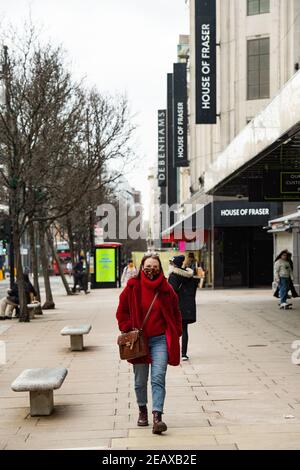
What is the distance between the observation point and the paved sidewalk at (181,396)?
6727 mm

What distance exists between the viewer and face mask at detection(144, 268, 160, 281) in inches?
280

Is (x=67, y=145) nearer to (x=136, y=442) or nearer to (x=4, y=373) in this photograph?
(x=4, y=373)

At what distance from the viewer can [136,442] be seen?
6.58m

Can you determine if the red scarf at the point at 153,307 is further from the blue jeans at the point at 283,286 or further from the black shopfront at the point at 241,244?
the black shopfront at the point at 241,244

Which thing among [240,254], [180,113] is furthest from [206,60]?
[180,113]

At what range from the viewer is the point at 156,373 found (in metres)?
7.04

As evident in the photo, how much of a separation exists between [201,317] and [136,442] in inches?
549

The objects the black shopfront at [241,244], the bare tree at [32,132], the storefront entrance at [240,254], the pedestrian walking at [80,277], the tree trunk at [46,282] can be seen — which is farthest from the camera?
the pedestrian walking at [80,277]

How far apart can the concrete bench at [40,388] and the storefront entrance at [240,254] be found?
28.7m

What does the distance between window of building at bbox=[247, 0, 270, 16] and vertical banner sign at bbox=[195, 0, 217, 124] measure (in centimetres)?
190

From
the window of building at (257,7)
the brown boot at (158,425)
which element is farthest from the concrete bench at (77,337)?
the window of building at (257,7)

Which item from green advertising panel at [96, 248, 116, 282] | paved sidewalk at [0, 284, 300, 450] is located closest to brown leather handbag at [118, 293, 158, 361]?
paved sidewalk at [0, 284, 300, 450]

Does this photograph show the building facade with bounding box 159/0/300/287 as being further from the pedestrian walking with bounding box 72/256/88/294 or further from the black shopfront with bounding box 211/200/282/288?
the pedestrian walking with bounding box 72/256/88/294

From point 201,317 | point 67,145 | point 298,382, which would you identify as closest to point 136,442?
point 298,382
